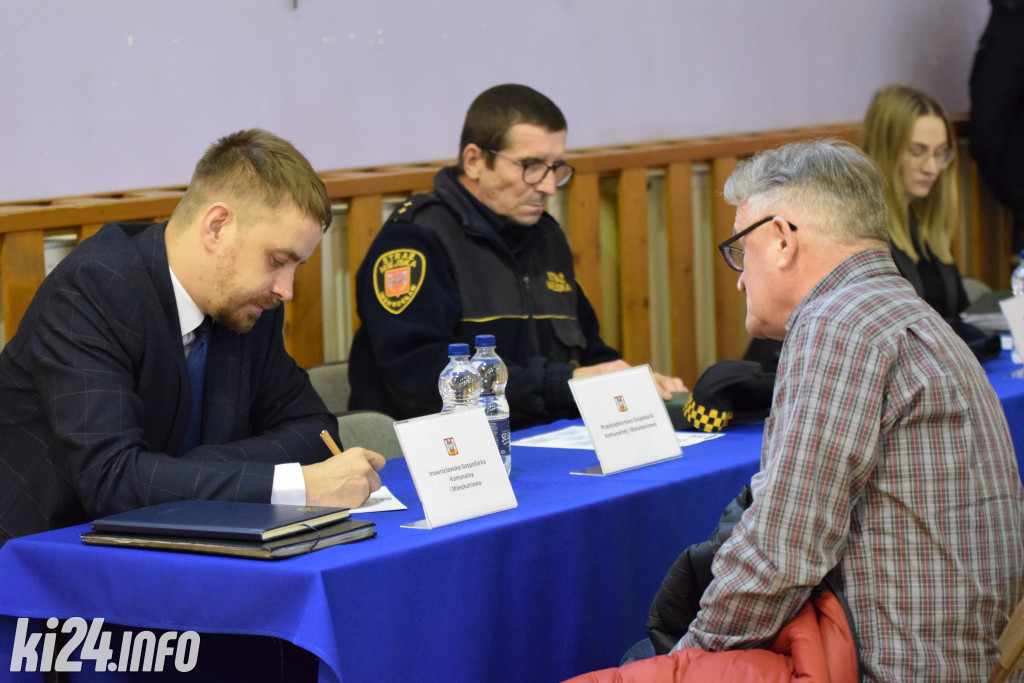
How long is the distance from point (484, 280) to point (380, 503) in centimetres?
137

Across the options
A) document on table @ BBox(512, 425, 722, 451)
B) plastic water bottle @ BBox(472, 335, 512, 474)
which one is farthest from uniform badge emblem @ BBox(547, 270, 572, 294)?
plastic water bottle @ BBox(472, 335, 512, 474)

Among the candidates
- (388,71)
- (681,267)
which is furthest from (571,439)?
(681,267)

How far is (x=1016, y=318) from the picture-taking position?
321 centimetres

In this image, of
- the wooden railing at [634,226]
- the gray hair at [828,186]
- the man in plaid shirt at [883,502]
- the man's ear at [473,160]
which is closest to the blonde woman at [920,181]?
the wooden railing at [634,226]

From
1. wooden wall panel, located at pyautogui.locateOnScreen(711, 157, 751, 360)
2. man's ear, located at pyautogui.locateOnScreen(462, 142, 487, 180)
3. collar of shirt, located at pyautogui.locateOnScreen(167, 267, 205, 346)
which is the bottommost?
wooden wall panel, located at pyautogui.locateOnScreen(711, 157, 751, 360)

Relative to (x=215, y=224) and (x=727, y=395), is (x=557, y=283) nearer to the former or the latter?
(x=727, y=395)

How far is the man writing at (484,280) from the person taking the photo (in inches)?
119

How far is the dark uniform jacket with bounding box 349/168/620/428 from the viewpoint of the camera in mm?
3027

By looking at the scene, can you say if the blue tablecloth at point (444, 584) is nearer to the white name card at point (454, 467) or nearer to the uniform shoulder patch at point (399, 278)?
the white name card at point (454, 467)

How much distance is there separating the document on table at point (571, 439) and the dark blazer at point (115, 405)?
0.51m

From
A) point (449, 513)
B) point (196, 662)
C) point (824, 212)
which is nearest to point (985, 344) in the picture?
point (824, 212)

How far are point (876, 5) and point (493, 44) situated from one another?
241 centimetres

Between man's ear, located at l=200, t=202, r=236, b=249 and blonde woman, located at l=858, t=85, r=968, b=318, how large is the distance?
280cm

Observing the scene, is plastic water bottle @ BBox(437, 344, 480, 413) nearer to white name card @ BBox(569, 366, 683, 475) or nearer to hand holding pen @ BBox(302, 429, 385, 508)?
white name card @ BBox(569, 366, 683, 475)
